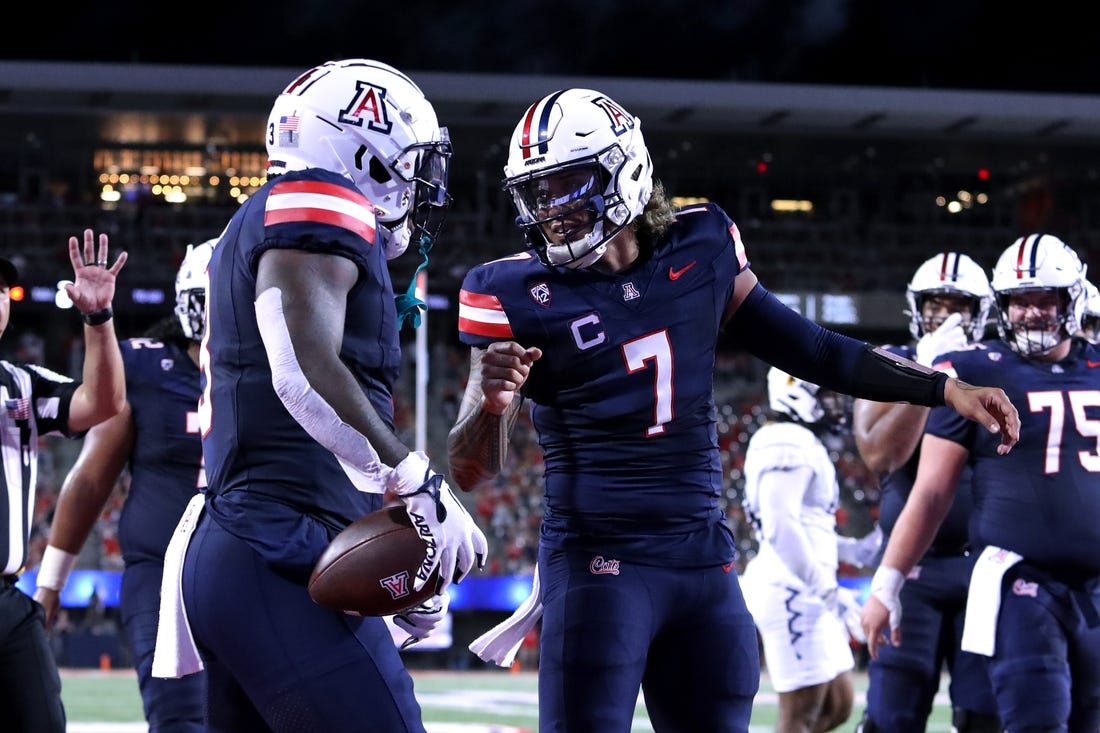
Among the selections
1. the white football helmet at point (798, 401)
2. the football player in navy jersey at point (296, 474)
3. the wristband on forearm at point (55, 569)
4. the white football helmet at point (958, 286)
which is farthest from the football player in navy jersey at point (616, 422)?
the white football helmet at point (798, 401)

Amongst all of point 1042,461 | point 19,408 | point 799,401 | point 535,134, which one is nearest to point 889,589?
point 1042,461

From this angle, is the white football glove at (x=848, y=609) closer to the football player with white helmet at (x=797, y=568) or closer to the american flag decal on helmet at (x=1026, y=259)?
the football player with white helmet at (x=797, y=568)

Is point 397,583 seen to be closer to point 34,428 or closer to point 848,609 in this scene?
point 34,428

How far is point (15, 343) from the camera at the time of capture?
24.5 meters

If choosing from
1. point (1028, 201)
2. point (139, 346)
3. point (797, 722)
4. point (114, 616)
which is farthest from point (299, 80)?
point (1028, 201)

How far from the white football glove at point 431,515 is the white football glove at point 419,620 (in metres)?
0.37

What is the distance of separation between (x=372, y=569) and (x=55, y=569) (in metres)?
3.13

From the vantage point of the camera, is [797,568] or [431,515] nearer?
[431,515]

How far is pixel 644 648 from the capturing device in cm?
353

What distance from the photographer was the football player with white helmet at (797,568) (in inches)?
253

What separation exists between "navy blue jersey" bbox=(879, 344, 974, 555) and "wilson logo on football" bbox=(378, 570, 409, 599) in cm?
328

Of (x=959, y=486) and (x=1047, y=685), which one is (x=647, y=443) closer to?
(x=1047, y=685)

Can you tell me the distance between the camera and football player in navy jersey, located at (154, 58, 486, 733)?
2.71 m

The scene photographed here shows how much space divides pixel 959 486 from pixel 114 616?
1439 cm
